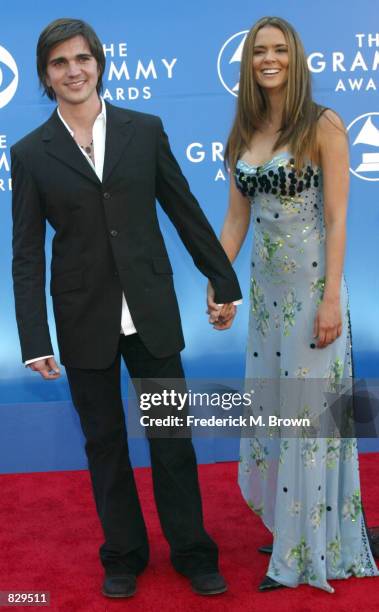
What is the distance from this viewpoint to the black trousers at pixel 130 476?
2.70 m

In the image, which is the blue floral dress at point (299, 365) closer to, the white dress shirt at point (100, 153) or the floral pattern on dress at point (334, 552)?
the floral pattern on dress at point (334, 552)

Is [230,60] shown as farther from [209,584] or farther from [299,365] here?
[209,584]

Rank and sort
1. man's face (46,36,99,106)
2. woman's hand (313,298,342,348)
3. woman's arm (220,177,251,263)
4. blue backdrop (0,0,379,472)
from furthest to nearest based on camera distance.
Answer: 1. blue backdrop (0,0,379,472)
2. woman's arm (220,177,251,263)
3. woman's hand (313,298,342,348)
4. man's face (46,36,99,106)

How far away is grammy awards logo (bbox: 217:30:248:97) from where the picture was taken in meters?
4.00

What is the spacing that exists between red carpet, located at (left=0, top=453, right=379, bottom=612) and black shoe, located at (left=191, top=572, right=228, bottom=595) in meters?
0.02

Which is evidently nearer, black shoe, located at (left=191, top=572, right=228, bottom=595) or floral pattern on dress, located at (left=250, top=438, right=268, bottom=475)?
black shoe, located at (left=191, top=572, right=228, bottom=595)

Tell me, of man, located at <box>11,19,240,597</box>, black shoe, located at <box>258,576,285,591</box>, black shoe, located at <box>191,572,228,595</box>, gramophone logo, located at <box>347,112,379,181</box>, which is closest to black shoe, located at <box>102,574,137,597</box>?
man, located at <box>11,19,240,597</box>

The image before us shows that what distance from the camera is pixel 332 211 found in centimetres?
256

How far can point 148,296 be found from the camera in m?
2.64

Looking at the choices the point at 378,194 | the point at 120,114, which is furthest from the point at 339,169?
the point at 378,194

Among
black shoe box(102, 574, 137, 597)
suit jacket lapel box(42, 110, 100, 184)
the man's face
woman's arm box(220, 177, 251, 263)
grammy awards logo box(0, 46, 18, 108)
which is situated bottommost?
black shoe box(102, 574, 137, 597)

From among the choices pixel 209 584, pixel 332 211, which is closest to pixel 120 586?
pixel 209 584

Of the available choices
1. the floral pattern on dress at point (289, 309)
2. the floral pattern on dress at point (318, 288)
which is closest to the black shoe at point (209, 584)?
the floral pattern on dress at point (289, 309)

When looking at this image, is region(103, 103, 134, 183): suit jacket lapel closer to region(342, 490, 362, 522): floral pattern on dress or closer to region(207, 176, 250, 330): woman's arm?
region(207, 176, 250, 330): woman's arm
